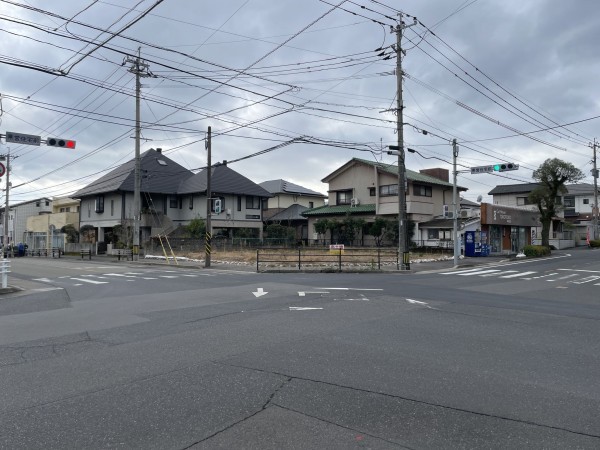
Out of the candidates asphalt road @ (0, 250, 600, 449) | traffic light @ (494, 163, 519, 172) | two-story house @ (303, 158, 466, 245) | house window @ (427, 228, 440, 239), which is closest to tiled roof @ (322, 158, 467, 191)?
two-story house @ (303, 158, 466, 245)

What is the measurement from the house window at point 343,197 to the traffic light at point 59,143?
34.5m

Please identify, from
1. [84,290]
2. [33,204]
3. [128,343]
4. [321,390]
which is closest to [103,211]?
[33,204]

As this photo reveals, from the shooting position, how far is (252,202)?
5109 cm

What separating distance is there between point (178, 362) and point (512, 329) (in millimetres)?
6190

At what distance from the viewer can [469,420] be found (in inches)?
172

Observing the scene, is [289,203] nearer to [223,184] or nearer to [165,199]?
Result: [223,184]

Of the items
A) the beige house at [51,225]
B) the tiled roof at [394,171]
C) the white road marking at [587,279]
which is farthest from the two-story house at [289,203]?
the white road marking at [587,279]

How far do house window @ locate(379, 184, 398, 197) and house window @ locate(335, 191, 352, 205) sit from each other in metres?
4.96

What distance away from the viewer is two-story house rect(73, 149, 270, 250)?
45656 millimetres

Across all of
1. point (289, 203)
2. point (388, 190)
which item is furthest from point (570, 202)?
point (289, 203)

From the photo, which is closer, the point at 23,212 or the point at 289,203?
the point at 289,203

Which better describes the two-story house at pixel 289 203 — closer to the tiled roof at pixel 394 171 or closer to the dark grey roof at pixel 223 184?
the dark grey roof at pixel 223 184

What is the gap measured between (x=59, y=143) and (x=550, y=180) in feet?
128

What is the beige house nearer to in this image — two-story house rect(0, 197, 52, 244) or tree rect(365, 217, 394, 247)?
two-story house rect(0, 197, 52, 244)
